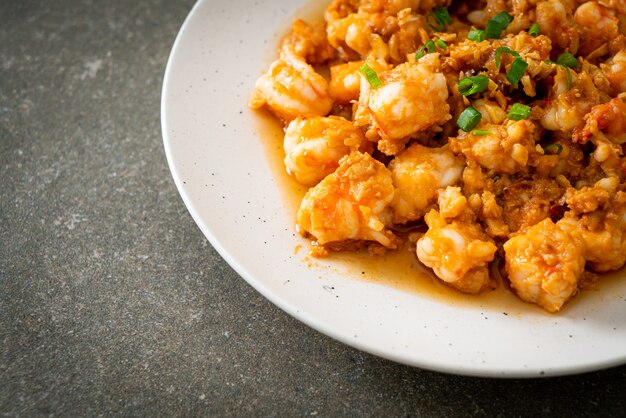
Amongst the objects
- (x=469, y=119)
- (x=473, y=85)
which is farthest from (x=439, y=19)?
(x=469, y=119)

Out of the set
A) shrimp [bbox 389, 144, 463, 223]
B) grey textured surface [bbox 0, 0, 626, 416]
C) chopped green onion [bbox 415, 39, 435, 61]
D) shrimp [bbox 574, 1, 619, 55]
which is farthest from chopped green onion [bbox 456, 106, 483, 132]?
grey textured surface [bbox 0, 0, 626, 416]

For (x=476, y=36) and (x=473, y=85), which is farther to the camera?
(x=476, y=36)

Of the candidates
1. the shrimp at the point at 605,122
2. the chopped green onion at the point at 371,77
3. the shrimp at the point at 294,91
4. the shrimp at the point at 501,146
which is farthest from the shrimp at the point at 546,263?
the shrimp at the point at 294,91

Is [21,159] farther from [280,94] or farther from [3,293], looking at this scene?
[280,94]

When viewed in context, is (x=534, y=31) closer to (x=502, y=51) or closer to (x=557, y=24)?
(x=557, y=24)

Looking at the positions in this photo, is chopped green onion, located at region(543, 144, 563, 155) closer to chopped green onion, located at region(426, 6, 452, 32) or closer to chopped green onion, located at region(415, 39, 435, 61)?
chopped green onion, located at region(415, 39, 435, 61)

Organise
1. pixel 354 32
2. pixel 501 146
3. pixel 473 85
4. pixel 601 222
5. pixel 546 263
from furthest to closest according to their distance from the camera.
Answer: pixel 354 32 < pixel 473 85 < pixel 501 146 < pixel 601 222 < pixel 546 263
